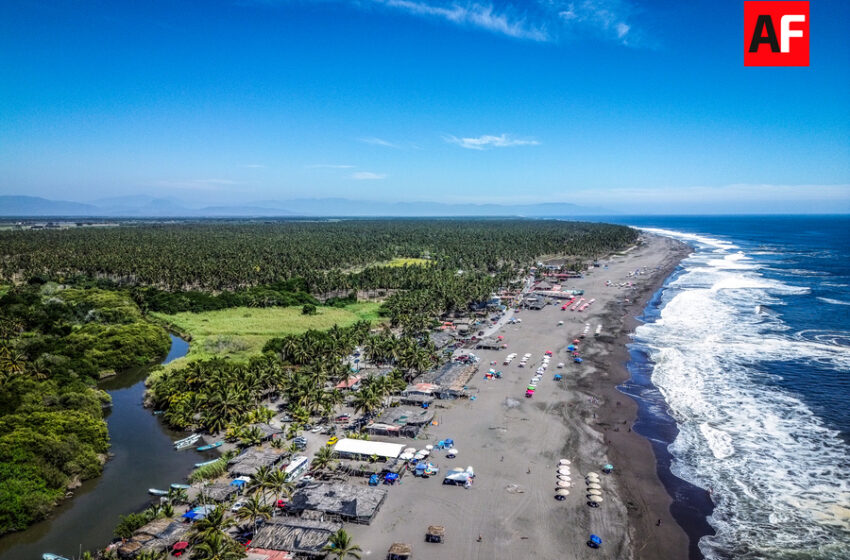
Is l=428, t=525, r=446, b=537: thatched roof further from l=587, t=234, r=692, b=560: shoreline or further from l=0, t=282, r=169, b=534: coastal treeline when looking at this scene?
l=0, t=282, r=169, b=534: coastal treeline

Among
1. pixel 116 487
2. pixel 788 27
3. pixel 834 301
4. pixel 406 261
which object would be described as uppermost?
pixel 788 27

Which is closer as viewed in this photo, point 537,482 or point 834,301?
point 537,482

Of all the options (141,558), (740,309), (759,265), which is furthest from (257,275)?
(759,265)

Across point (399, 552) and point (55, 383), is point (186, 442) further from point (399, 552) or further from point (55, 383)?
point (399, 552)

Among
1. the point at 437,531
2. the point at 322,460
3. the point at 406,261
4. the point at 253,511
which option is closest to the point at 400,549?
the point at 437,531

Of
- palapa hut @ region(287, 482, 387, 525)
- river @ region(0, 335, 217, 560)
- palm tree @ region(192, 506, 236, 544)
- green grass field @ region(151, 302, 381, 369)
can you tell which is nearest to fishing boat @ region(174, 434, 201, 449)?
river @ region(0, 335, 217, 560)

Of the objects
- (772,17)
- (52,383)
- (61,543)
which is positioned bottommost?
(61,543)

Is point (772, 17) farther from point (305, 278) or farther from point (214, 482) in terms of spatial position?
point (305, 278)
